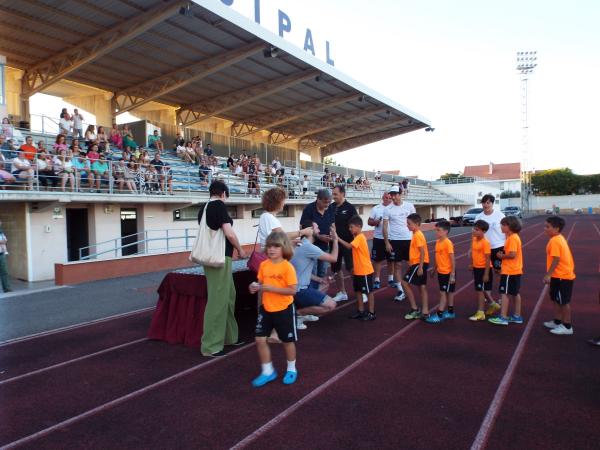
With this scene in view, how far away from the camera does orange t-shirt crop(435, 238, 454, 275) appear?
6207 millimetres

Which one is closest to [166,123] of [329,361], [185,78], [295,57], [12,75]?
[185,78]

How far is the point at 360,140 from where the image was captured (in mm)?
38188

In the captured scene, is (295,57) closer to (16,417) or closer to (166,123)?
(166,123)

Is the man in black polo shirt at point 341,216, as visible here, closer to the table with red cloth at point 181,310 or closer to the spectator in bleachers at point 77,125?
the table with red cloth at point 181,310

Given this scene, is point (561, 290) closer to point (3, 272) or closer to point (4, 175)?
point (3, 272)

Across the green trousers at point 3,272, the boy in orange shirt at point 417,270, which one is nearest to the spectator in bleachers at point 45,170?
the green trousers at point 3,272

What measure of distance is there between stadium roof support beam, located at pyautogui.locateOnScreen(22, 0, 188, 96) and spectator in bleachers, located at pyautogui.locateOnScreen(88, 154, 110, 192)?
449 cm

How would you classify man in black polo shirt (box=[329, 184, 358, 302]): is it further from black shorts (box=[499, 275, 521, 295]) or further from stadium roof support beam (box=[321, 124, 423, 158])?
stadium roof support beam (box=[321, 124, 423, 158])

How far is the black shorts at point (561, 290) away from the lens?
5.45 m

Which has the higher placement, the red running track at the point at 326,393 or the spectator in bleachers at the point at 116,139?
the spectator in bleachers at the point at 116,139

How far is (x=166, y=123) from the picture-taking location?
24.7 metres

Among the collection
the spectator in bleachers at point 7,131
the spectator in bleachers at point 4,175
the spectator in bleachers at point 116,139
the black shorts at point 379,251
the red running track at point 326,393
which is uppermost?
the spectator in bleachers at point 116,139

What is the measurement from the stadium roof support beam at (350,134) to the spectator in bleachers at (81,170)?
23.5 m

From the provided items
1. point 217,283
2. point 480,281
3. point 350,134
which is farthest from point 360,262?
point 350,134
